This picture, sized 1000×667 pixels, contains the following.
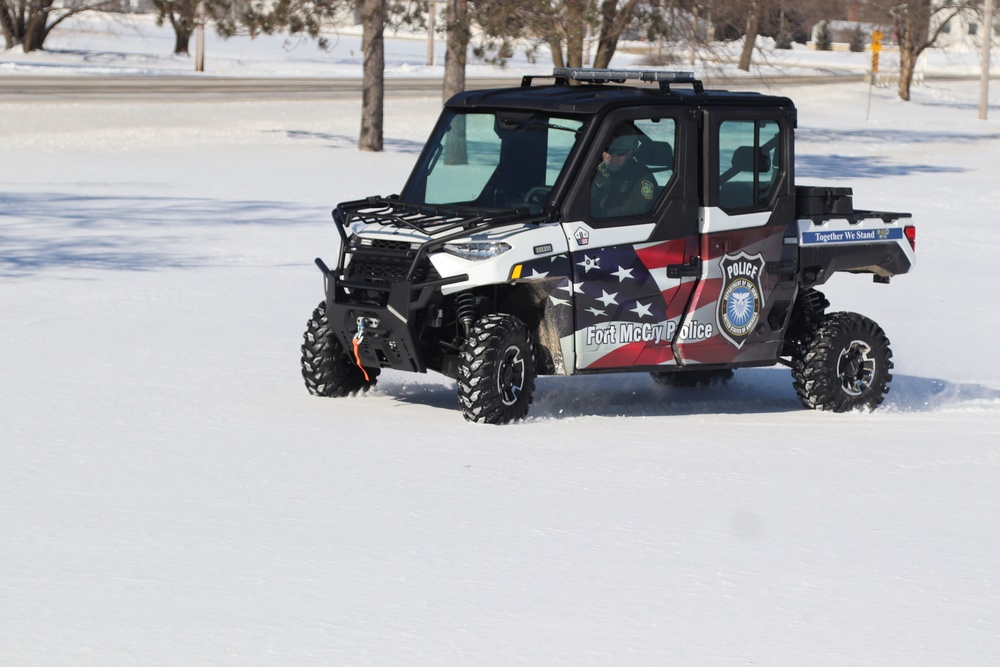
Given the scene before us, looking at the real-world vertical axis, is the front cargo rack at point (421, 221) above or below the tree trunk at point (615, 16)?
below

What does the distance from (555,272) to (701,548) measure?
263 cm

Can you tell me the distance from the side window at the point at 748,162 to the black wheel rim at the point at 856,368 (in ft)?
3.99

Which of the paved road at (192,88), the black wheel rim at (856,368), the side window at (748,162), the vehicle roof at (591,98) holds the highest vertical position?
the vehicle roof at (591,98)

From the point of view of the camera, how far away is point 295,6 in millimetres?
29094

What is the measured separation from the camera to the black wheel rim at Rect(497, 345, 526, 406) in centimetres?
858

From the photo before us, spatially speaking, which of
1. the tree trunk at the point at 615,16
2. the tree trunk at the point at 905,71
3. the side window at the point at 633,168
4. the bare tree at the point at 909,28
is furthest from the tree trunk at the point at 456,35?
the tree trunk at the point at 905,71

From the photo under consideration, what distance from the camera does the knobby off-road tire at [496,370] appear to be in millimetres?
8438

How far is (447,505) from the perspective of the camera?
686 cm

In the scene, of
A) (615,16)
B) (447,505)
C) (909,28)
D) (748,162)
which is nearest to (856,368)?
(748,162)

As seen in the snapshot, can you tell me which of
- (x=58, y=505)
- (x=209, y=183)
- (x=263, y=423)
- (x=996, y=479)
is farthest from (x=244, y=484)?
(x=209, y=183)

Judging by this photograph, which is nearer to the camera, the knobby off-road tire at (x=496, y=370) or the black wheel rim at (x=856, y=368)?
the knobby off-road tire at (x=496, y=370)

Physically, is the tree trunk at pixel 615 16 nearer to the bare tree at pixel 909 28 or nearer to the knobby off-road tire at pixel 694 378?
the knobby off-road tire at pixel 694 378

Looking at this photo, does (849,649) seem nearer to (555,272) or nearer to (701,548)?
(701,548)

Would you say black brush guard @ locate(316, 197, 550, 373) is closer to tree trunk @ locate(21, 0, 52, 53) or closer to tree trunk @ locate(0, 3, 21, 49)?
tree trunk @ locate(21, 0, 52, 53)
